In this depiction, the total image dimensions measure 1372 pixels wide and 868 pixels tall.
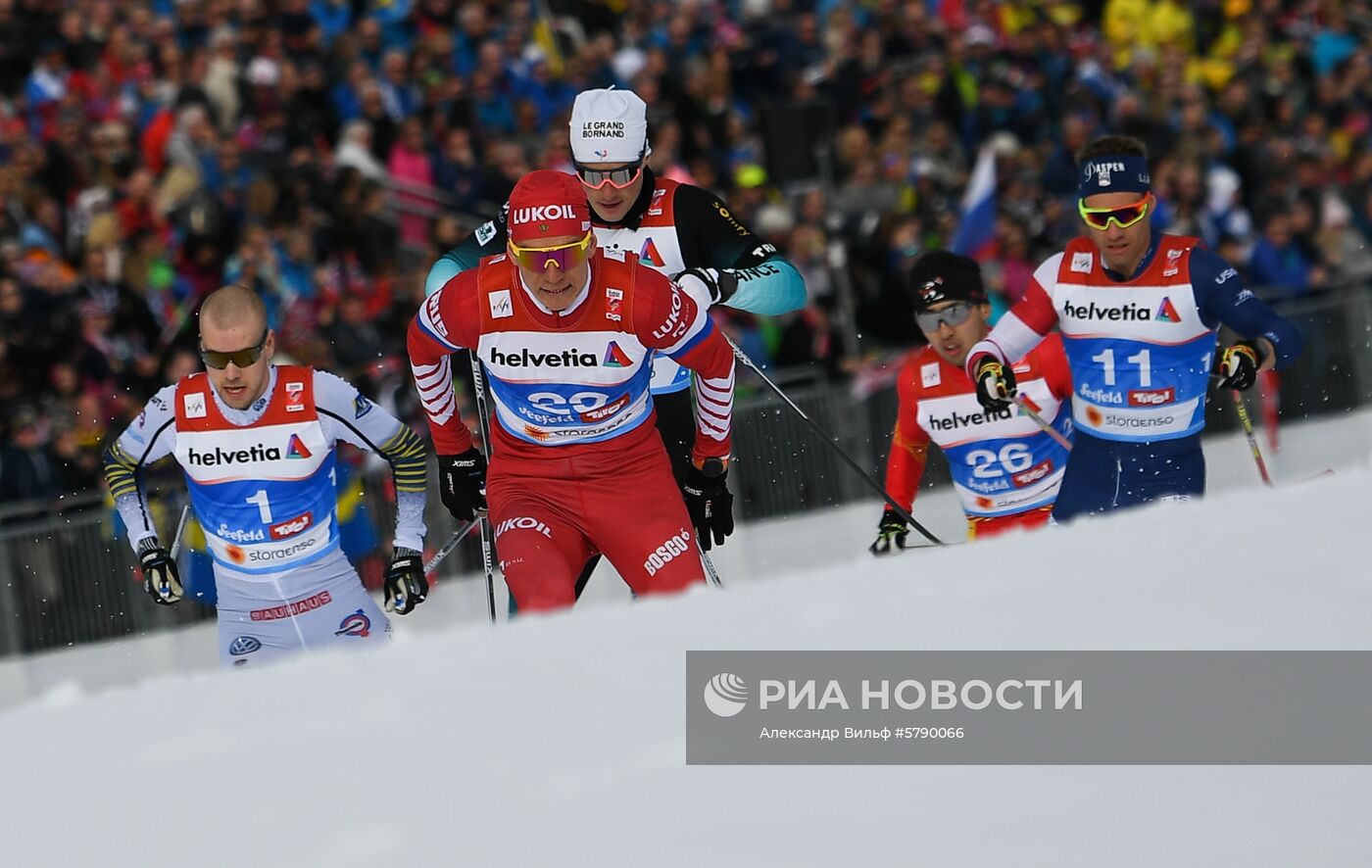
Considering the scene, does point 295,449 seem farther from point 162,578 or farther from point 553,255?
point 553,255

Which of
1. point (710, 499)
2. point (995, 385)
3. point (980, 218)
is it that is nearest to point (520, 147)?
point (980, 218)

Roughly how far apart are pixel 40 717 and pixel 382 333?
702 cm

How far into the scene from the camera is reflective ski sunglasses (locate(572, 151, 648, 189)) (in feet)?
23.1

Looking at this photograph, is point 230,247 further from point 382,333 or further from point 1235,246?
point 1235,246

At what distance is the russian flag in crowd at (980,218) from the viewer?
41.6ft

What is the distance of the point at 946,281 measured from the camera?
26.4 feet

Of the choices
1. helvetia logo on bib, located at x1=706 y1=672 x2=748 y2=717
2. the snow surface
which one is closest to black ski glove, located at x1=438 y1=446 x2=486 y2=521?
the snow surface

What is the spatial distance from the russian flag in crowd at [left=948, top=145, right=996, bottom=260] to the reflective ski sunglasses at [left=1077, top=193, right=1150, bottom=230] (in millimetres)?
5206

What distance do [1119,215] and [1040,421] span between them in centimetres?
102

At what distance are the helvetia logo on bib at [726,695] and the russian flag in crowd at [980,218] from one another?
8.82 metres

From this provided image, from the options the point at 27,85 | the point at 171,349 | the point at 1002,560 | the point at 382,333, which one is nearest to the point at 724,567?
the point at 382,333

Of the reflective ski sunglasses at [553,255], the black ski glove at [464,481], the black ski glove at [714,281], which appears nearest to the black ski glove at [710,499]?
the black ski glove at [714,281]

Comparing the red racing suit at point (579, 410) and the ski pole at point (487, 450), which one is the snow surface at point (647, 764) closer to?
the red racing suit at point (579, 410)

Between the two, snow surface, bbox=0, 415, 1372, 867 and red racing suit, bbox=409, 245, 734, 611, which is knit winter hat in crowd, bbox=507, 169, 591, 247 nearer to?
red racing suit, bbox=409, 245, 734, 611
